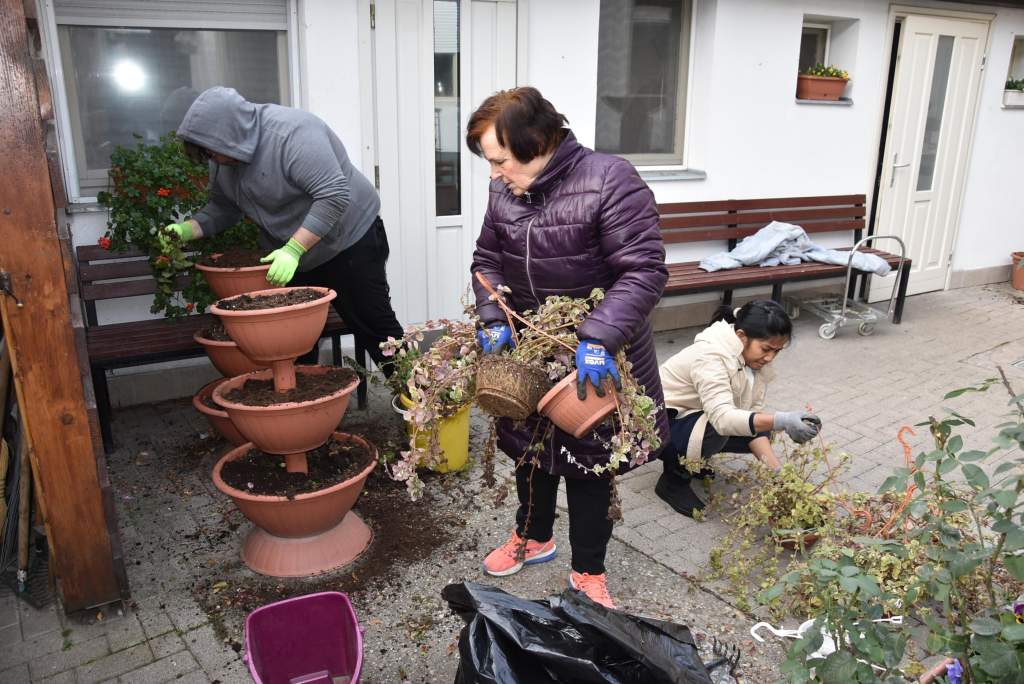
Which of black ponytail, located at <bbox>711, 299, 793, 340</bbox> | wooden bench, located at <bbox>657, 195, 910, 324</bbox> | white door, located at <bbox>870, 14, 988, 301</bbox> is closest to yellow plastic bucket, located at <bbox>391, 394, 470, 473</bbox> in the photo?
black ponytail, located at <bbox>711, 299, 793, 340</bbox>

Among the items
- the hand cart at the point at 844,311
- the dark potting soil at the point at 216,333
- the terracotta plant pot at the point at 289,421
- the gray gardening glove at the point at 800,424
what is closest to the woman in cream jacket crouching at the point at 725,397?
the gray gardening glove at the point at 800,424

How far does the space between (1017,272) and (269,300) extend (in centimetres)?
819

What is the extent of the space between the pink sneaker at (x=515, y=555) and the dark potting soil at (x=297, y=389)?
92cm

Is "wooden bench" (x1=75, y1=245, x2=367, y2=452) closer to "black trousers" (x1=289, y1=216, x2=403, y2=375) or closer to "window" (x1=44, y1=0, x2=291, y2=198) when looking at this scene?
"black trousers" (x1=289, y1=216, x2=403, y2=375)

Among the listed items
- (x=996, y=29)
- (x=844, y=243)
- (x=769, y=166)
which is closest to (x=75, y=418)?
(x=769, y=166)

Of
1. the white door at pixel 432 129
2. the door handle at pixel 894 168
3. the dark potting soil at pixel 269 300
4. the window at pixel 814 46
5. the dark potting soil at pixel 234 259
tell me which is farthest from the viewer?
the door handle at pixel 894 168

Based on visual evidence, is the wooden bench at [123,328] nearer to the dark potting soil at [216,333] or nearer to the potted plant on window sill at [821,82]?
the dark potting soil at [216,333]

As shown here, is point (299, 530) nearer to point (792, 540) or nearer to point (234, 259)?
point (234, 259)

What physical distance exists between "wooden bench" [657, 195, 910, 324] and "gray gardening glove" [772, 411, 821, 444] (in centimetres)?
271

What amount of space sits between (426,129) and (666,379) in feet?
8.12

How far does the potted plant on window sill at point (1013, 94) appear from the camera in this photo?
7.92 m

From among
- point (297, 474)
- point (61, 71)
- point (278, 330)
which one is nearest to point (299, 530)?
point (297, 474)

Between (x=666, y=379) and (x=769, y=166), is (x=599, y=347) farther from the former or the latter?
(x=769, y=166)

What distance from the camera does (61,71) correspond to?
14.0 ft
